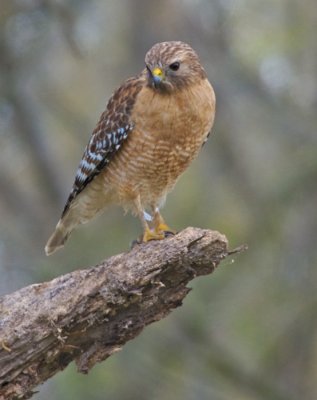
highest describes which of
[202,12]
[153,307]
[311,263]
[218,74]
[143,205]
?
[202,12]

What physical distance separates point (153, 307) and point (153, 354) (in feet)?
19.8

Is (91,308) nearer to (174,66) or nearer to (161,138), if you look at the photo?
(161,138)

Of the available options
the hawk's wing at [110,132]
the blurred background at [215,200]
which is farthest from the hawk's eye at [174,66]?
the blurred background at [215,200]

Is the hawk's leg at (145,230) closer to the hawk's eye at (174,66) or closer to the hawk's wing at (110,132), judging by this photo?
the hawk's wing at (110,132)

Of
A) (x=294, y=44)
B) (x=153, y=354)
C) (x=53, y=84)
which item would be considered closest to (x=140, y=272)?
(x=153, y=354)

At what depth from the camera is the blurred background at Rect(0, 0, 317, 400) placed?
41.1 feet

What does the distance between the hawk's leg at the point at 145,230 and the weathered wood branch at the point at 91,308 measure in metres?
0.92

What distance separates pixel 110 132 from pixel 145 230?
0.89m

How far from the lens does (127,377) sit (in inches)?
537

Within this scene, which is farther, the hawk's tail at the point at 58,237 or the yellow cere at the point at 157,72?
the hawk's tail at the point at 58,237

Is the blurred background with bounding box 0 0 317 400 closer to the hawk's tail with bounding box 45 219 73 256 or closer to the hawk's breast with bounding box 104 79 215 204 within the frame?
the hawk's tail with bounding box 45 219 73 256

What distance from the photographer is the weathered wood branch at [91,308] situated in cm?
709

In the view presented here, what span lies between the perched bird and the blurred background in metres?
2.80

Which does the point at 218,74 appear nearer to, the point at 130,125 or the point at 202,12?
the point at 202,12
